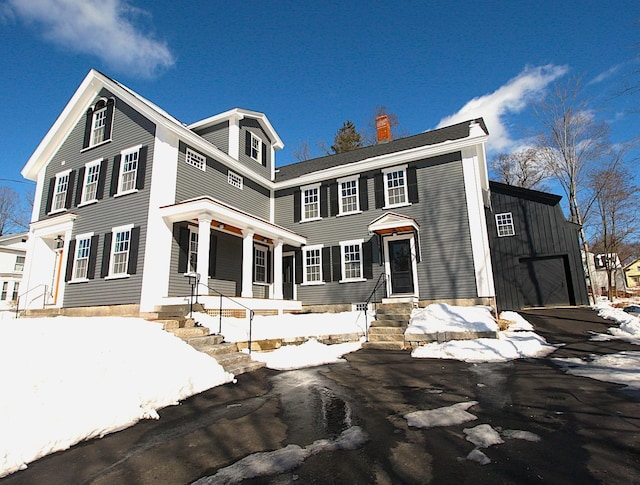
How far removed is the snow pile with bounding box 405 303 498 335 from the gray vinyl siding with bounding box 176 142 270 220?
9.05 meters

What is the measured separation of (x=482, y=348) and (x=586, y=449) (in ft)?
17.6

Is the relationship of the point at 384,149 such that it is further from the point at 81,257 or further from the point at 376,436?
the point at 376,436

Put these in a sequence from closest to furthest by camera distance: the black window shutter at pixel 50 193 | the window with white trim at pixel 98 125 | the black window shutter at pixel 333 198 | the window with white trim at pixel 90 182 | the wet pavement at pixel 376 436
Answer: the wet pavement at pixel 376 436 < the window with white trim at pixel 90 182 < the window with white trim at pixel 98 125 < the black window shutter at pixel 50 193 < the black window shutter at pixel 333 198

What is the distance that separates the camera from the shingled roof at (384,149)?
15.1 meters

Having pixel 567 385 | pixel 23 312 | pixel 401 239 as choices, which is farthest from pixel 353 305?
pixel 23 312

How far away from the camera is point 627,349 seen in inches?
308

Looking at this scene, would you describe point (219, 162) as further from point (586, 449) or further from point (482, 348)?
point (586, 449)

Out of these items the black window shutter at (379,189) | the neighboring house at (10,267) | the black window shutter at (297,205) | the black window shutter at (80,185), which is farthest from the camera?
the neighboring house at (10,267)

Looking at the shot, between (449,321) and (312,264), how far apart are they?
23.9 ft

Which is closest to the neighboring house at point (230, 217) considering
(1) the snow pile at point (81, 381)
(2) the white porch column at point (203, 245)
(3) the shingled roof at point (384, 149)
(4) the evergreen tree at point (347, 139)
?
(2) the white porch column at point (203, 245)

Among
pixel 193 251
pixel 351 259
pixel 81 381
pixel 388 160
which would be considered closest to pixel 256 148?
pixel 388 160

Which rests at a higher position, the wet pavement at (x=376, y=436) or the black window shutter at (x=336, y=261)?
the black window shutter at (x=336, y=261)

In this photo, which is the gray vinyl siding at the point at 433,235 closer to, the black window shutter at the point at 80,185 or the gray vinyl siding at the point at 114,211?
the gray vinyl siding at the point at 114,211

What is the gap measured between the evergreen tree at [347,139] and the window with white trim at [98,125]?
22.7 metres
